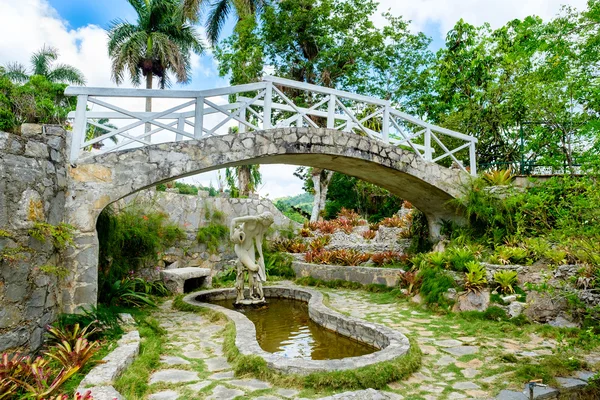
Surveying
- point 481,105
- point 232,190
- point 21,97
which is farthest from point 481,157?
point 21,97

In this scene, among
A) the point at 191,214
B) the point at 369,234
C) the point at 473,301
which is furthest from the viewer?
the point at 369,234

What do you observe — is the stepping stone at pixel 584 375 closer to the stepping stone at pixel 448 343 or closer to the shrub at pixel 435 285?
the stepping stone at pixel 448 343

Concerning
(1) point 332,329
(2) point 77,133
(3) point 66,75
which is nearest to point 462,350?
(1) point 332,329

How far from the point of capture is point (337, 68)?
639 inches

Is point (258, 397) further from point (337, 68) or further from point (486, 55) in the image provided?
point (337, 68)

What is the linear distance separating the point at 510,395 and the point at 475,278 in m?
3.58

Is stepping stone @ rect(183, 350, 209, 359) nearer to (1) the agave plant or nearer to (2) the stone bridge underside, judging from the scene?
(2) the stone bridge underside

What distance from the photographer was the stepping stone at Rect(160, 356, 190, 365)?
455 centimetres

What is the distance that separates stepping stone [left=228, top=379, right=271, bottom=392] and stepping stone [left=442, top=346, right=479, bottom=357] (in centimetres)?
245

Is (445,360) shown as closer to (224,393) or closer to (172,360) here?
(224,393)

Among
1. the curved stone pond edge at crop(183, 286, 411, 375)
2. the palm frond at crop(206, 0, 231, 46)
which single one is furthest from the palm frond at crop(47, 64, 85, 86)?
the curved stone pond edge at crop(183, 286, 411, 375)

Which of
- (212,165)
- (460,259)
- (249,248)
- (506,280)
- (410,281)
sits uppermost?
(212,165)

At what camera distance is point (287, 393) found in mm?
3609

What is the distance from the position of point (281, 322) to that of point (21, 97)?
12.4 metres
